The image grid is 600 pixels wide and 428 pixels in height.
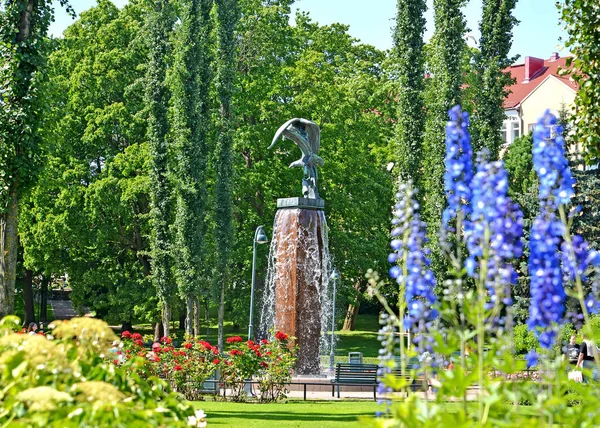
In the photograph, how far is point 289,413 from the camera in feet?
53.8

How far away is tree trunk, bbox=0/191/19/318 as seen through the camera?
14812 millimetres

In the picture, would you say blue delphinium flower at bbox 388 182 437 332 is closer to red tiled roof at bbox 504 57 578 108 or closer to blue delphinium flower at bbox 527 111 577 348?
blue delphinium flower at bbox 527 111 577 348

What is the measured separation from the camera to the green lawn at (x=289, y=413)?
1420cm

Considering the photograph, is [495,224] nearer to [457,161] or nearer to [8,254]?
[457,161]

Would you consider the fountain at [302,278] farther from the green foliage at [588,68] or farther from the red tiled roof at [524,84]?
the red tiled roof at [524,84]

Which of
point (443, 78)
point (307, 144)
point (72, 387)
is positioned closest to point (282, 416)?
point (307, 144)

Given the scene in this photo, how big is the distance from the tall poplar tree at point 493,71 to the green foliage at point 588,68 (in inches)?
832

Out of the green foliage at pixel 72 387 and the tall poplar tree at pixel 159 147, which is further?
the tall poplar tree at pixel 159 147

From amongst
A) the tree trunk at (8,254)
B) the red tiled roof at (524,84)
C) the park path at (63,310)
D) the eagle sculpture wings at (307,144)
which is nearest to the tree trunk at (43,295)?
the park path at (63,310)

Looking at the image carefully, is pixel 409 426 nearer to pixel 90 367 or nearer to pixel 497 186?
pixel 497 186

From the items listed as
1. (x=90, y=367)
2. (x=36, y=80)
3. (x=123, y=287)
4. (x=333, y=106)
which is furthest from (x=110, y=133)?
(x=90, y=367)

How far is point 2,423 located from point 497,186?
2775 millimetres

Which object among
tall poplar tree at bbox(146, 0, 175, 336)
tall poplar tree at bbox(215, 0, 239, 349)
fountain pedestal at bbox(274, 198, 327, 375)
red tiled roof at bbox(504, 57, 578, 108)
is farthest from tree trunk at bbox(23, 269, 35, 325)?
red tiled roof at bbox(504, 57, 578, 108)

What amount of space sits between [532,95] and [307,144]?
3103 centimetres
